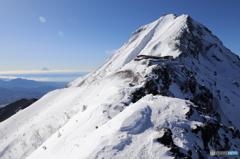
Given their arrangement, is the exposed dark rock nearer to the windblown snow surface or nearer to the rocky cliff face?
the windblown snow surface

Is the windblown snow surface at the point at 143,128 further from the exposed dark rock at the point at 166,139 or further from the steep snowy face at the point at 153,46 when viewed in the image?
the steep snowy face at the point at 153,46

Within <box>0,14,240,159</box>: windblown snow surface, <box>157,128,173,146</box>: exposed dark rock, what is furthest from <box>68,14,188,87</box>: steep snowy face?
<box>157,128,173,146</box>: exposed dark rock

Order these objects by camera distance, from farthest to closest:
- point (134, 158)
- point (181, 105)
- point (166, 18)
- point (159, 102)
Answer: point (166, 18), point (159, 102), point (181, 105), point (134, 158)

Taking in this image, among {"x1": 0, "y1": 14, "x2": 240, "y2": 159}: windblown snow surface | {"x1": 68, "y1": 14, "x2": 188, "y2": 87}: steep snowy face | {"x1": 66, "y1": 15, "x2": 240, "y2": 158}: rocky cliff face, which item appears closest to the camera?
{"x1": 0, "y1": 14, "x2": 240, "y2": 159}: windblown snow surface

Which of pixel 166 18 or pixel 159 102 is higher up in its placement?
pixel 166 18

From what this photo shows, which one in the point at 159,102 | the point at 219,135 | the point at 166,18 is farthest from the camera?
the point at 166,18

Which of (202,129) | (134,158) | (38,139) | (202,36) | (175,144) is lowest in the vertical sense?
(38,139)

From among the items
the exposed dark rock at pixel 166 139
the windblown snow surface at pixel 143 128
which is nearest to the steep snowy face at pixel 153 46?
the windblown snow surface at pixel 143 128

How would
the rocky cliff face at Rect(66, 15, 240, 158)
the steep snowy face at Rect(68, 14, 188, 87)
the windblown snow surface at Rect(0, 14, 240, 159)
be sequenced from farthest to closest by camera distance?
1. the steep snowy face at Rect(68, 14, 188, 87)
2. the rocky cliff face at Rect(66, 15, 240, 158)
3. the windblown snow surface at Rect(0, 14, 240, 159)

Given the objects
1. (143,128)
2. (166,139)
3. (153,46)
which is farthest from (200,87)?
(153,46)

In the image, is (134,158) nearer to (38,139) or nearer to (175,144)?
(175,144)

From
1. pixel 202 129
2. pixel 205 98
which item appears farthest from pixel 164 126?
pixel 205 98

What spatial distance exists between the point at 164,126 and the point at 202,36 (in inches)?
2581

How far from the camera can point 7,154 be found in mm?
18672
